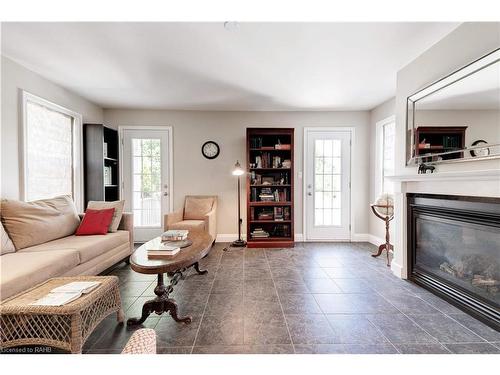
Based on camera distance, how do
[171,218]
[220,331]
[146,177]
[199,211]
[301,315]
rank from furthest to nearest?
[146,177], [199,211], [171,218], [301,315], [220,331]

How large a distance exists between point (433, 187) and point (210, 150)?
3.38m

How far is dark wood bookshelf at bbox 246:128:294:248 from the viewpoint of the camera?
4070mm

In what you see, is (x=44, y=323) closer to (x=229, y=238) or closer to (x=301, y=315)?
(x=301, y=315)

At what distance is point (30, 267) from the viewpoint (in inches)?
69.4

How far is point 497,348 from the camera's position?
1588 mm

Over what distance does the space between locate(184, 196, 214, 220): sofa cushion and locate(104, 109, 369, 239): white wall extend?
0.20 meters

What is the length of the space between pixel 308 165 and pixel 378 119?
144 cm

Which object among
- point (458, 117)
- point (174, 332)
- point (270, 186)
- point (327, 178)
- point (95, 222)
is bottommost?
point (174, 332)

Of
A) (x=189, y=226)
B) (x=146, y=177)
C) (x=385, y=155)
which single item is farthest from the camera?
(x=146, y=177)

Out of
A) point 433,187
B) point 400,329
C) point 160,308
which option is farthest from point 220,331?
point 433,187

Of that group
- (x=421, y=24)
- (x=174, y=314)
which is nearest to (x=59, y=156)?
(x=174, y=314)

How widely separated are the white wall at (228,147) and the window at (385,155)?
29 cm

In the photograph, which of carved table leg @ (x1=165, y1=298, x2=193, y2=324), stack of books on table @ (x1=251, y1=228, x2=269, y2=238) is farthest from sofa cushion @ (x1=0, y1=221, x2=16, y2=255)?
stack of books on table @ (x1=251, y1=228, x2=269, y2=238)
